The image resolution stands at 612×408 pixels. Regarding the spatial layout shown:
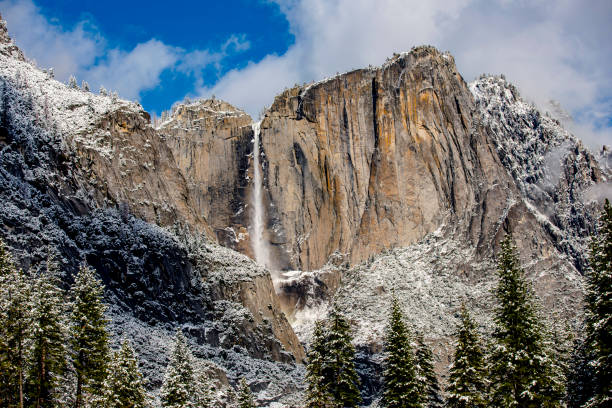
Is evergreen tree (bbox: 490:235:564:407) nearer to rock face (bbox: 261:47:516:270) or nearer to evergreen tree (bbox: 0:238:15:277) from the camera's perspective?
evergreen tree (bbox: 0:238:15:277)

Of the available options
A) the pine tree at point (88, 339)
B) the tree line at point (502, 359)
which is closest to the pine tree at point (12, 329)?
the pine tree at point (88, 339)

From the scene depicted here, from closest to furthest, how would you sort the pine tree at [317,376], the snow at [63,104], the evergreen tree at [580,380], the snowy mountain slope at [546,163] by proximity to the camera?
1. the pine tree at [317,376]
2. the evergreen tree at [580,380]
3. the snow at [63,104]
4. the snowy mountain slope at [546,163]

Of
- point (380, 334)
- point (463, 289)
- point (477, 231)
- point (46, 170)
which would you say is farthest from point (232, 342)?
point (477, 231)

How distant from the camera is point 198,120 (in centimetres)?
15612

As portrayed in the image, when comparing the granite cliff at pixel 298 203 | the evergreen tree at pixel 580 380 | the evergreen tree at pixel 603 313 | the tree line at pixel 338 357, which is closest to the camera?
the evergreen tree at pixel 603 313

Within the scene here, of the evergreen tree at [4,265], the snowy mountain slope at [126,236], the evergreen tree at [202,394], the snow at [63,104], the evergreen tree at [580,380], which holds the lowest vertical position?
the evergreen tree at [580,380]

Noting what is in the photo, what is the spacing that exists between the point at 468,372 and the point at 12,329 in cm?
2702

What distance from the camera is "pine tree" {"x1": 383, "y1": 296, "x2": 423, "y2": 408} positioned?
40.9 metres

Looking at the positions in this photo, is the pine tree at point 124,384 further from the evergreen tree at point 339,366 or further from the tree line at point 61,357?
the evergreen tree at point 339,366

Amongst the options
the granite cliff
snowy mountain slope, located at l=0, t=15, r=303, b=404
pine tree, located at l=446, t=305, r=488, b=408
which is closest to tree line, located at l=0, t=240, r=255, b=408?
pine tree, located at l=446, t=305, r=488, b=408

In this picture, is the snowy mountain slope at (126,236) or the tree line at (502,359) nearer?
the tree line at (502,359)

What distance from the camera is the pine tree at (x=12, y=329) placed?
1470 inches

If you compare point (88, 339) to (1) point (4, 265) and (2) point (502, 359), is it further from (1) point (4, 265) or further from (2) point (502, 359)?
(2) point (502, 359)

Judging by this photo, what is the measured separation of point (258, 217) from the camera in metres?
151
